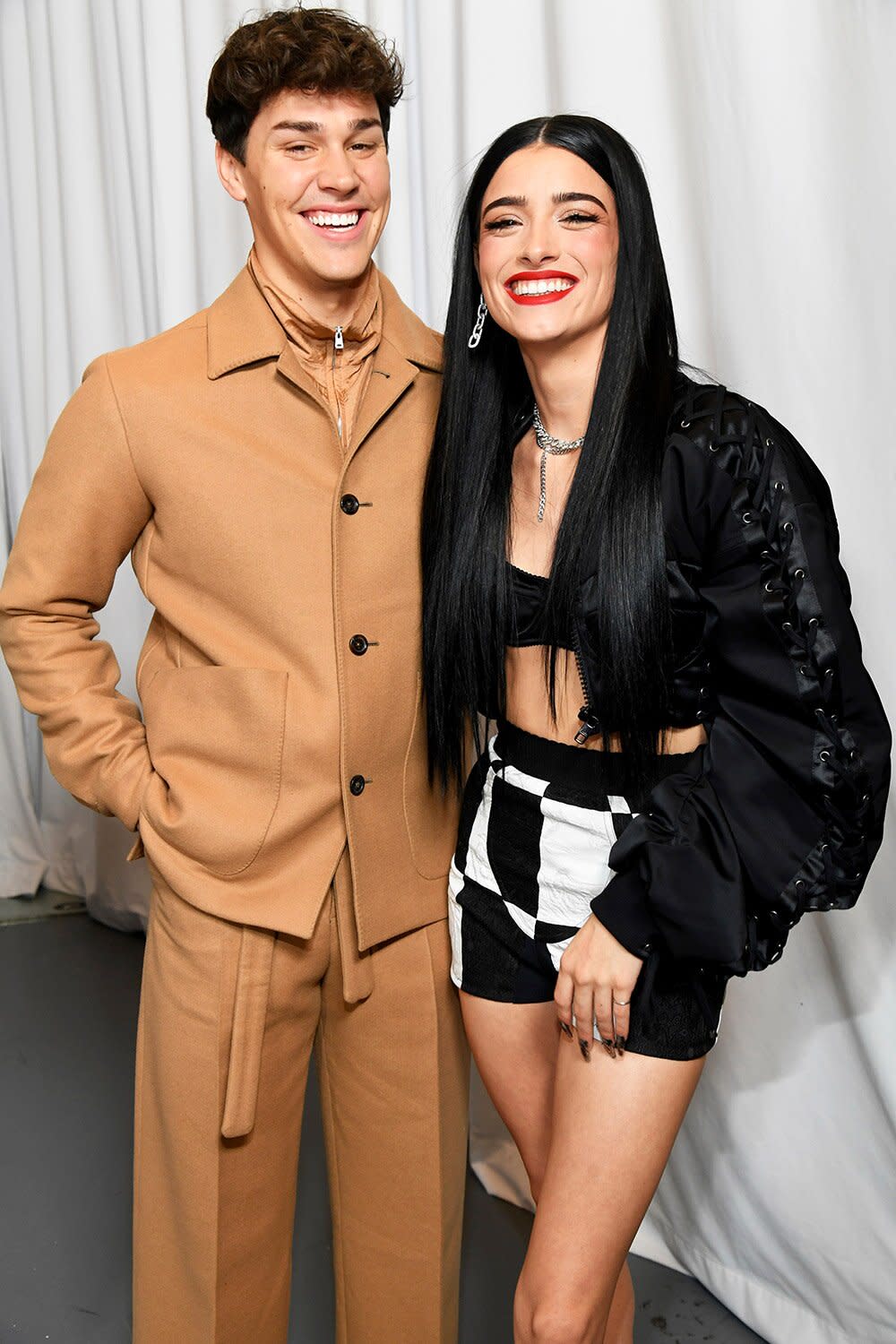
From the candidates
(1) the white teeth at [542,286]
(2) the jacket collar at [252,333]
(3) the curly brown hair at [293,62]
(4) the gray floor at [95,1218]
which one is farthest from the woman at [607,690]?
(4) the gray floor at [95,1218]

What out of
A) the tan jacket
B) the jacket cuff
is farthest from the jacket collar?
the jacket cuff

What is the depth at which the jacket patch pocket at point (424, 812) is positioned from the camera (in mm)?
2010

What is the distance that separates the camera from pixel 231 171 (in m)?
2.00

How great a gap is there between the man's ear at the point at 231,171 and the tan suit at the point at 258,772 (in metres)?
0.16

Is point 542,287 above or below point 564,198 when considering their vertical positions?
below

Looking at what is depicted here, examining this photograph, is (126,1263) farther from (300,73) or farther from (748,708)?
(300,73)

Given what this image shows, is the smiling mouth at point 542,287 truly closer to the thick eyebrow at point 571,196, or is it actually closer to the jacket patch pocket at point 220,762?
the thick eyebrow at point 571,196

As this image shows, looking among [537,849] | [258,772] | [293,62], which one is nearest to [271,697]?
[258,772]

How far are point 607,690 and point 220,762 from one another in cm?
58

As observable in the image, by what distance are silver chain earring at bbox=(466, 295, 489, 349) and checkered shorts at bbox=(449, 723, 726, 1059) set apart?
552mm

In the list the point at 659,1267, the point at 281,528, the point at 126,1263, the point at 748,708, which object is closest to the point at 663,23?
the point at 281,528

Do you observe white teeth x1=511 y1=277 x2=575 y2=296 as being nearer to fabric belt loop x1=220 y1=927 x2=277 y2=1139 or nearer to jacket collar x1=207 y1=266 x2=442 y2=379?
jacket collar x1=207 y1=266 x2=442 y2=379

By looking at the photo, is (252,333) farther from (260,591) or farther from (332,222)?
(260,591)

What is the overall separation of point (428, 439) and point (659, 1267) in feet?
5.89
